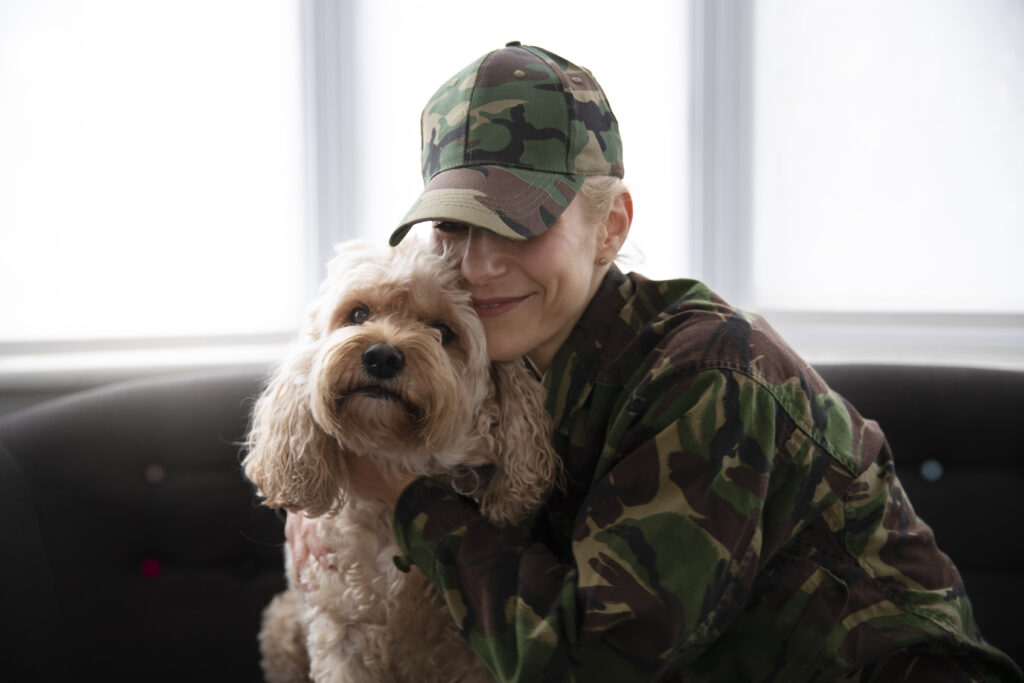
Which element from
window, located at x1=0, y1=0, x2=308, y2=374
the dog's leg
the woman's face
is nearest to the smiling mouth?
the woman's face

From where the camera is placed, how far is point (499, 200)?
4.45 feet

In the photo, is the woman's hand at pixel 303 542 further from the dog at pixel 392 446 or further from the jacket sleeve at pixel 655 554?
the jacket sleeve at pixel 655 554

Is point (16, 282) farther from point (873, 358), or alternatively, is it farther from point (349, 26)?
point (873, 358)

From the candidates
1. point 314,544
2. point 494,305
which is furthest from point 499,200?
point 314,544

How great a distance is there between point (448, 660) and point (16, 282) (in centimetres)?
206

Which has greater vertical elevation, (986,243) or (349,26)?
(349,26)

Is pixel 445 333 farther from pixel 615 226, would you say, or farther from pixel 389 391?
pixel 615 226

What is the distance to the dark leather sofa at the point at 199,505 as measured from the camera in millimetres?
1911

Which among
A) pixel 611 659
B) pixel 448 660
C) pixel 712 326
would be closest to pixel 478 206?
pixel 712 326

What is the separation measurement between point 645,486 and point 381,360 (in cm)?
52

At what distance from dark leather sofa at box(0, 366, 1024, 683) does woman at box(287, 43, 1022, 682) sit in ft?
2.62

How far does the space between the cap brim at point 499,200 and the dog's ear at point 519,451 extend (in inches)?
14.1

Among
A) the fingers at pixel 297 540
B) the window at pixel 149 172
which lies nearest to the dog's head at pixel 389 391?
A: the fingers at pixel 297 540

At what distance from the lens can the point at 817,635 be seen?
1.33 meters
